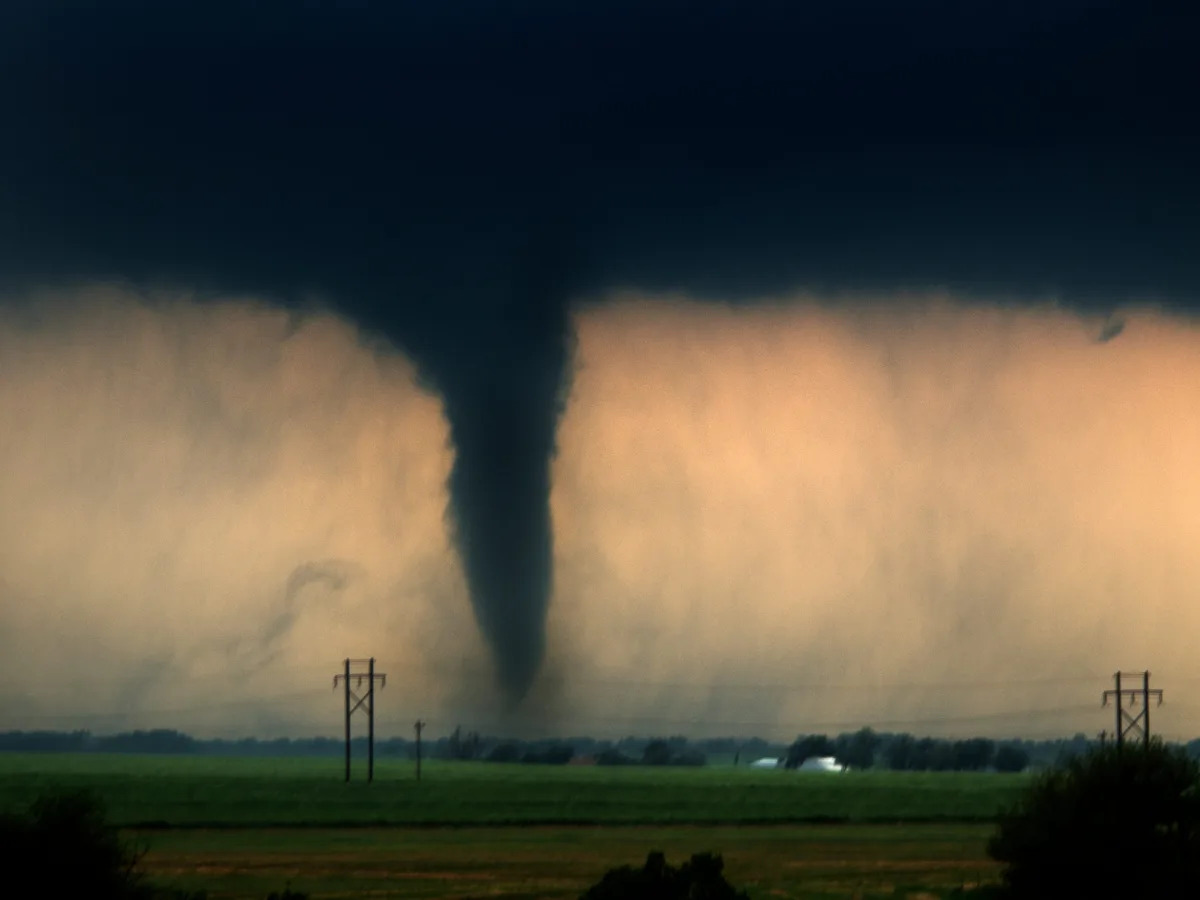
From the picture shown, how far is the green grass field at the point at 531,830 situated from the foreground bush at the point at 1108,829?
286 inches

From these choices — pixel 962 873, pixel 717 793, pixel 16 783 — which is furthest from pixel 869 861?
pixel 16 783

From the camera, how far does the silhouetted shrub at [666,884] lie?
174 feet

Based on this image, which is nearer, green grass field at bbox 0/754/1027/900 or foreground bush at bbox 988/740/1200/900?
foreground bush at bbox 988/740/1200/900

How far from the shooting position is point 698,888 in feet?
175

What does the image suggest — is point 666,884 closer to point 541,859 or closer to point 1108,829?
point 1108,829

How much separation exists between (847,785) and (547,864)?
219 feet

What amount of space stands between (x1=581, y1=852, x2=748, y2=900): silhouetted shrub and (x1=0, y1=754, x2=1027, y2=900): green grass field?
10062mm

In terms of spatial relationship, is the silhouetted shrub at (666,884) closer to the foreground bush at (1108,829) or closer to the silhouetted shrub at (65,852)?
the foreground bush at (1108,829)

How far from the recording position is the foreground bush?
56.2 metres

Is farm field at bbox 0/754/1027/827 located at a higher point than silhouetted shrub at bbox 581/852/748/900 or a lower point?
lower

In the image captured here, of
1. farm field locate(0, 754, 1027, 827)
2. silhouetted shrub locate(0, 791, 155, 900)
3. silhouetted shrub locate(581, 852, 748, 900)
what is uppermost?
silhouetted shrub locate(0, 791, 155, 900)

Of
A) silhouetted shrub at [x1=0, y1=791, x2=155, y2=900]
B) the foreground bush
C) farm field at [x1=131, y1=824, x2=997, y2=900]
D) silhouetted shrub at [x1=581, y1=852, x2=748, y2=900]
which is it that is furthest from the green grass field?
silhouetted shrub at [x1=0, y1=791, x2=155, y2=900]

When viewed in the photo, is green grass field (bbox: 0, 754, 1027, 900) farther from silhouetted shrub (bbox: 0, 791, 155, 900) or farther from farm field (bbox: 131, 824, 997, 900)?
silhouetted shrub (bbox: 0, 791, 155, 900)

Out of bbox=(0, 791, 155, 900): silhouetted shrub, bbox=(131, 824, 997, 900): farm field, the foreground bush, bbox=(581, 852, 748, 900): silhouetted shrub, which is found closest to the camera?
bbox=(0, 791, 155, 900): silhouetted shrub
